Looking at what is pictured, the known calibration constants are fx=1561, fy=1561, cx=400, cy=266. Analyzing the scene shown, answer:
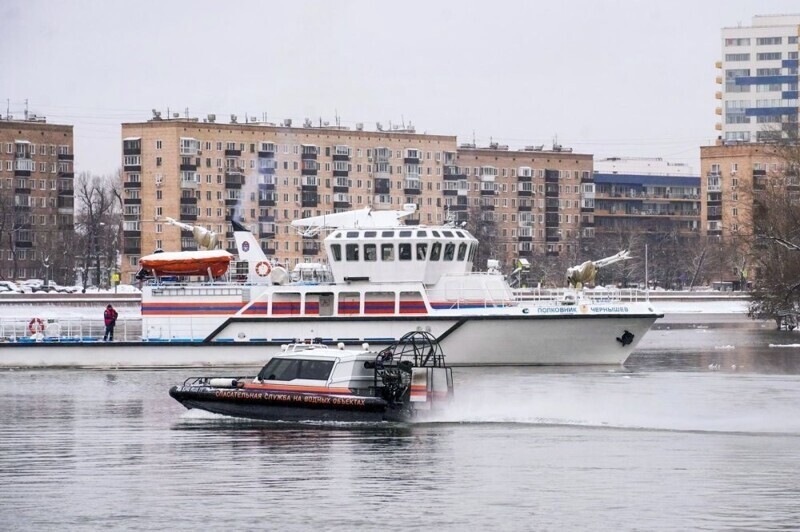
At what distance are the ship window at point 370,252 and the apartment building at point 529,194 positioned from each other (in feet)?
381

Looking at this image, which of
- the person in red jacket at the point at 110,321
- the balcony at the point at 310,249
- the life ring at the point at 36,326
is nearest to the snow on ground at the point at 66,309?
the balcony at the point at 310,249

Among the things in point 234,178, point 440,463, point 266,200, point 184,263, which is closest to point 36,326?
point 184,263

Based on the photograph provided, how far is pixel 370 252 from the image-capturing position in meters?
57.3

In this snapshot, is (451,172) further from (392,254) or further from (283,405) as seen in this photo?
(283,405)

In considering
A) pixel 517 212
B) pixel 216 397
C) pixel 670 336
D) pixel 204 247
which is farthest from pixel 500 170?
pixel 216 397

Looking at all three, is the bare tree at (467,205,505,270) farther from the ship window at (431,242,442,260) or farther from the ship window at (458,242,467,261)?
the ship window at (431,242,442,260)

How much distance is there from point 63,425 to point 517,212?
145m

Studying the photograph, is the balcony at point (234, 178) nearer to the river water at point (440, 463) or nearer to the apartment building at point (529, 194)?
the apartment building at point (529, 194)

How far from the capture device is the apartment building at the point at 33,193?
164 metres

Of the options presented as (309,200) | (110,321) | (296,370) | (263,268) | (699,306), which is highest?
(309,200)

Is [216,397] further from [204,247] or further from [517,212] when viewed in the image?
[517,212]

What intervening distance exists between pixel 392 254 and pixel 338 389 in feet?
66.3

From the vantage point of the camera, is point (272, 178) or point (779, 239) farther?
point (272, 178)

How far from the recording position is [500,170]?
180 meters
